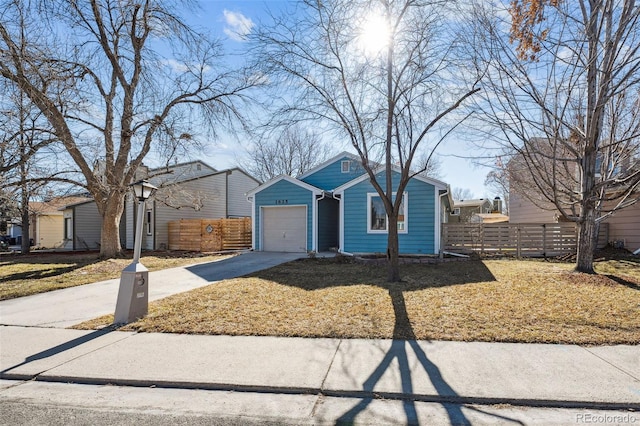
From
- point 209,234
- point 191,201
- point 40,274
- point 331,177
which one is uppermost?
point 331,177

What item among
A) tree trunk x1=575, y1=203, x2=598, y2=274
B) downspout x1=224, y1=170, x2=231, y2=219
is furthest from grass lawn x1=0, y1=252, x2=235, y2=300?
tree trunk x1=575, y1=203, x2=598, y2=274

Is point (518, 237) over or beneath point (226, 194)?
beneath

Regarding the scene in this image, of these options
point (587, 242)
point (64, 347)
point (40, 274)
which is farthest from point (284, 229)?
point (64, 347)

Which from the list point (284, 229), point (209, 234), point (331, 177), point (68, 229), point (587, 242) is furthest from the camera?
point (68, 229)

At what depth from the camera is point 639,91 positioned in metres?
8.46

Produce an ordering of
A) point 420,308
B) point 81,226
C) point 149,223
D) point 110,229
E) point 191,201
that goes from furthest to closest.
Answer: point 81,226 < point 149,223 < point 191,201 < point 110,229 < point 420,308

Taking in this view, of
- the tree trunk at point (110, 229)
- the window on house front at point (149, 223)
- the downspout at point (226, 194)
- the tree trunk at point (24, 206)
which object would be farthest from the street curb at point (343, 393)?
the downspout at point (226, 194)

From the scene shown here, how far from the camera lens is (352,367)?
3660 millimetres

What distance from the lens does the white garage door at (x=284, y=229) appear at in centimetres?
1522

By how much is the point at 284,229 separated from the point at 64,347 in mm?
11351

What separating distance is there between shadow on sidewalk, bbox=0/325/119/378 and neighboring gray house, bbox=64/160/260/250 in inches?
480

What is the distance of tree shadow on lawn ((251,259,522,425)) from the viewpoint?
3.00 metres

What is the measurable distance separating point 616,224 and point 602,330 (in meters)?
11.6

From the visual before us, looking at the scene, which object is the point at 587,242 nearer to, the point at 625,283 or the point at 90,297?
the point at 625,283
